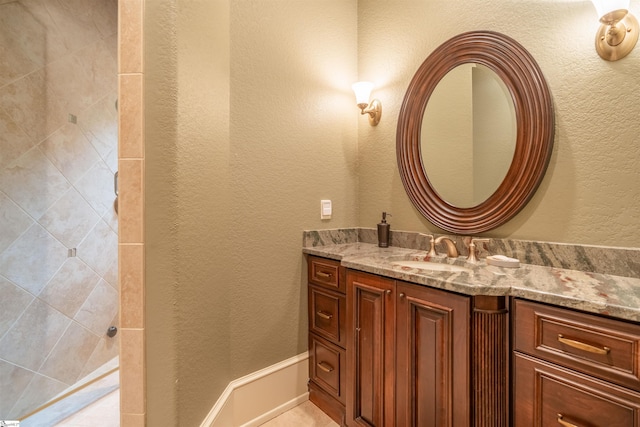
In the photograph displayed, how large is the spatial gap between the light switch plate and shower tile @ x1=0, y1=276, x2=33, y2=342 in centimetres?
189

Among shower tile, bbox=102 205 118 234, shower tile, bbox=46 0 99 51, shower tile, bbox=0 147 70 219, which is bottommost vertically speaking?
shower tile, bbox=102 205 118 234

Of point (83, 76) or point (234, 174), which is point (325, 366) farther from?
point (83, 76)

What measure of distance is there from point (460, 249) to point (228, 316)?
4.33 ft

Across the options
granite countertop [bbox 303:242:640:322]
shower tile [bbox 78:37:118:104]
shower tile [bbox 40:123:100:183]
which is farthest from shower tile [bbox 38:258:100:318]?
granite countertop [bbox 303:242:640:322]

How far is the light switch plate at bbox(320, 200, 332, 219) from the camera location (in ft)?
6.41

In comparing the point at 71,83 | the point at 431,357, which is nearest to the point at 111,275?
the point at 71,83

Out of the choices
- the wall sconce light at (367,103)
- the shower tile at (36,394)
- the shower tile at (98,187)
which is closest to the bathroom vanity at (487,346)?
the wall sconce light at (367,103)

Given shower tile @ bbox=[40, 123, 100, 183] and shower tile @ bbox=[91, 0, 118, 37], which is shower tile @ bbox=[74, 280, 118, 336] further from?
shower tile @ bbox=[91, 0, 118, 37]

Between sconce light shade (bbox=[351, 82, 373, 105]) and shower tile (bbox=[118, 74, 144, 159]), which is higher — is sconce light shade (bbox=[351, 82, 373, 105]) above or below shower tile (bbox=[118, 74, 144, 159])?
above

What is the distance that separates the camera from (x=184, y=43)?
1148mm

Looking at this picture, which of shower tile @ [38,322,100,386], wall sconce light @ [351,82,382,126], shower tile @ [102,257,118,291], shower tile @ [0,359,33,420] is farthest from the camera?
shower tile @ [102,257,118,291]

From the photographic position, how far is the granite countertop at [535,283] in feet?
2.63

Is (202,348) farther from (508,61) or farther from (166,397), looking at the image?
(508,61)

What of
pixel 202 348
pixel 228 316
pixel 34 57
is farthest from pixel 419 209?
pixel 34 57
